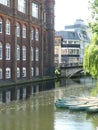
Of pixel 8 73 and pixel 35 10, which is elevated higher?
pixel 35 10

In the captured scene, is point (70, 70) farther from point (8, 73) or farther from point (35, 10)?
point (8, 73)

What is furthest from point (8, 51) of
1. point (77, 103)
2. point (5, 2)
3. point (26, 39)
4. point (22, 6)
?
point (77, 103)

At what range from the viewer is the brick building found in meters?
59.2

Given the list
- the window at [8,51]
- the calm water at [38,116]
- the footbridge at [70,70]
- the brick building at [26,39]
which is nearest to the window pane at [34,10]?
the brick building at [26,39]

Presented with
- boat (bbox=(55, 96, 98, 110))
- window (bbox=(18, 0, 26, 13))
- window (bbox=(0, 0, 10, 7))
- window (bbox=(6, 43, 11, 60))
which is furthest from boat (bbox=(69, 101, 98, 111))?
window (bbox=(18, 0, 26, 13))

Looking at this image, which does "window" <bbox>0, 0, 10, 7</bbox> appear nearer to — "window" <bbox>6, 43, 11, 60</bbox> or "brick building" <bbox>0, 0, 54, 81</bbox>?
"brick building" <bbox>0, 0, 54, 81</bbox>

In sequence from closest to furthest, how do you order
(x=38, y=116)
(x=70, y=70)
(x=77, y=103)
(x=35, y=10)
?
(x=38, y=116) < (x=77, y=103) < (x=35, y=10) < (x=70, y=70)

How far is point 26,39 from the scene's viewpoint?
66.7 metres

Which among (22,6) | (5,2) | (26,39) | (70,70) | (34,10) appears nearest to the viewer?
(5,2)

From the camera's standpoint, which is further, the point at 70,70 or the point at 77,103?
the point at 70,70

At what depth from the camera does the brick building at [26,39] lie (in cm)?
5925

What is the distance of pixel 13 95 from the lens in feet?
150

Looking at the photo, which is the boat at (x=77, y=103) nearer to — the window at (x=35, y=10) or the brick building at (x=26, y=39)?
the brick building at (x=26, y=39)

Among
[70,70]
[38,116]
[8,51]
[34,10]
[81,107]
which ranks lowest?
[38,116]
